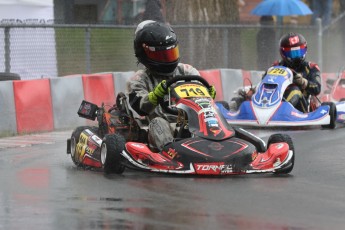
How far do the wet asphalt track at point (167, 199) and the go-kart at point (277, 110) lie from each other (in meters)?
3.40

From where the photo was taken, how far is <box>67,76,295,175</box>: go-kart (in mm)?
9078

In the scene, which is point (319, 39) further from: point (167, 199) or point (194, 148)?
point (167, 199)

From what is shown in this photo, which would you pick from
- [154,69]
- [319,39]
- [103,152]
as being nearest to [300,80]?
[154,69]

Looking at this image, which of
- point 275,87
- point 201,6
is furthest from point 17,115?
point 201,6

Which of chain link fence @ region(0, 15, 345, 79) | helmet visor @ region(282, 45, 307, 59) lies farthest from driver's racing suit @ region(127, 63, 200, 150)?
chain link fence @ region(0, 15, 345, 79)

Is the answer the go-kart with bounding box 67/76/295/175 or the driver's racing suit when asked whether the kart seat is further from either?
the driver's racing suit

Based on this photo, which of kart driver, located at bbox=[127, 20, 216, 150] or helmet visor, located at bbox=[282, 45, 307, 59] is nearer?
kart driver, located at bbox=[127, 20, 216, 150]

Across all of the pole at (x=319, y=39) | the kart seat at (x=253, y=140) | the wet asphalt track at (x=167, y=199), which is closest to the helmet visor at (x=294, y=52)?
the wet asphalt track at (x=167, y=199)

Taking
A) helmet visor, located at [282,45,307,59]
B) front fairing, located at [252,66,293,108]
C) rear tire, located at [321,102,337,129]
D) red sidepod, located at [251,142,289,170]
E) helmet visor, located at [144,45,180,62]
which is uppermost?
helmet visor, located at [144,45,180,62]

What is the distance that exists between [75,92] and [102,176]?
5595mm

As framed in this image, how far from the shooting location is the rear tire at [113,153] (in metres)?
9.21

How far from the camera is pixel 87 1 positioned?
67.1 ft

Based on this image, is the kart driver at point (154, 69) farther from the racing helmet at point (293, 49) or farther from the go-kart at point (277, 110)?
the racing helmet at point (293, 49)

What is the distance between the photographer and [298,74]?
14.8m
